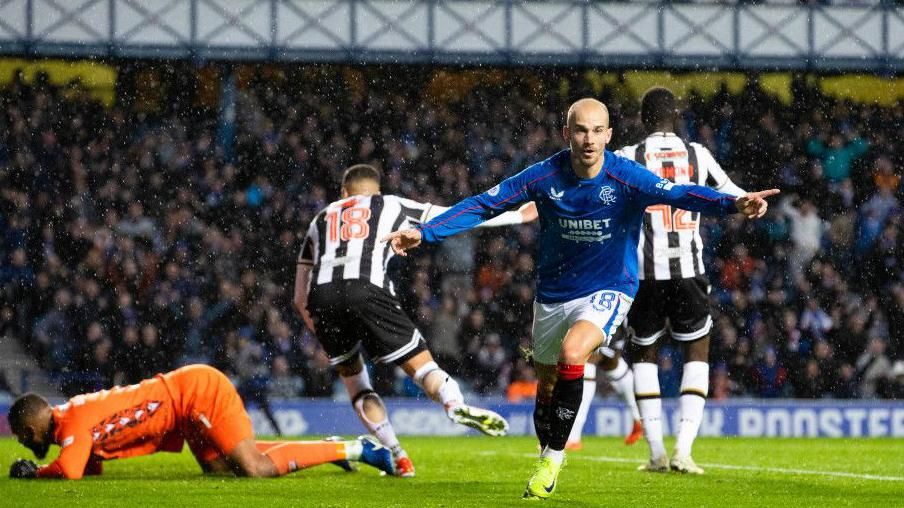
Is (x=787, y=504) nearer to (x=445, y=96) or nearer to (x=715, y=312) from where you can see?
(x=715, y=312)

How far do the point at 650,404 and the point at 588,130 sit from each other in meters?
2.80

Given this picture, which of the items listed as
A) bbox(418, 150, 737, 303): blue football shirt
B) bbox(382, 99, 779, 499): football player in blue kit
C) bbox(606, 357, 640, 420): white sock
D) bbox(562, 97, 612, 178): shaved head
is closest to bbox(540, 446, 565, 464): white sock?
bbox(382, 99, 779, 499): football player in blue kit

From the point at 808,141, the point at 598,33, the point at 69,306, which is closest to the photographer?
the point at 69,306

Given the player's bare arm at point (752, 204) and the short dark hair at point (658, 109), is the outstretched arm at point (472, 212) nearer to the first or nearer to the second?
the player's bare arm at point (752, 204)

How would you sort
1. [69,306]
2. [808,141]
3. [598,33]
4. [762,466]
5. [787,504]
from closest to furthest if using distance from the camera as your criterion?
1. [787,504]
2. [762,466]
3. [69,306]
4. [598,33]
5. [808,141]

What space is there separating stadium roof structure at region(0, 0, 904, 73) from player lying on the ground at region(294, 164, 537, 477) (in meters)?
11.0

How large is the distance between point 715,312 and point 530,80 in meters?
6.14

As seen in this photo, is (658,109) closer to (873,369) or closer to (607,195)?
(607,195)

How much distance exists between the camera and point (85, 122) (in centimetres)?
2120

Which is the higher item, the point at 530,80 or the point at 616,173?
the point at 530,80

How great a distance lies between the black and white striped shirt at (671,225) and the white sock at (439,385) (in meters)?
1.56

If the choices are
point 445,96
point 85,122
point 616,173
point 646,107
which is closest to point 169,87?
point 85,122

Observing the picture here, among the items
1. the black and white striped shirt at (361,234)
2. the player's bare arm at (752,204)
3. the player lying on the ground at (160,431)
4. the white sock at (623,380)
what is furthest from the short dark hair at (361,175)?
the white sock at (623,380)

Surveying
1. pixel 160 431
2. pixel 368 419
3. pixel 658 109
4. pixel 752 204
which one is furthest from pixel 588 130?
pixel 160 431
